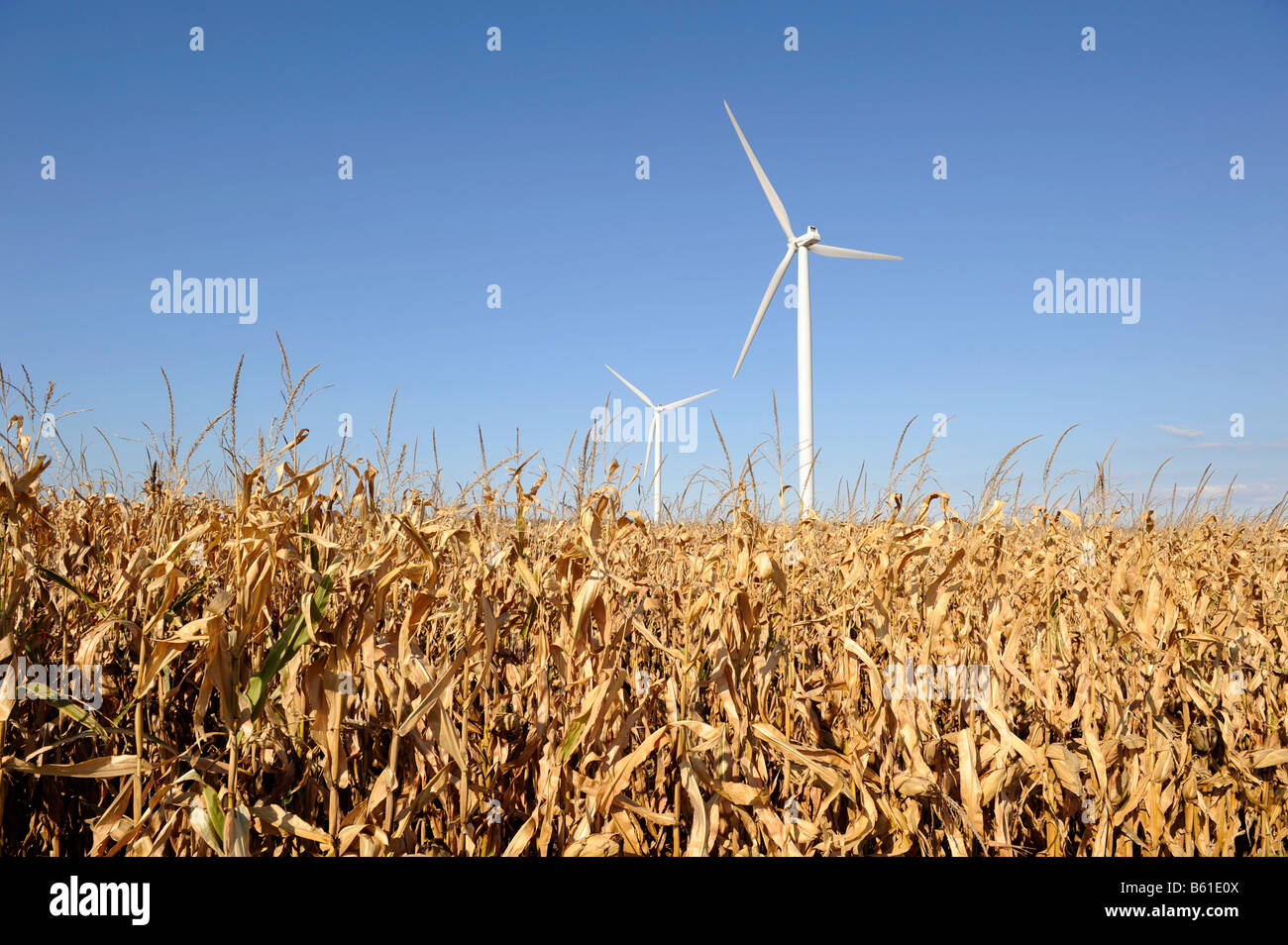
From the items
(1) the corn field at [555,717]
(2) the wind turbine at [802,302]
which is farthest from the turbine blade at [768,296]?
(1) the corn field at [555,717]

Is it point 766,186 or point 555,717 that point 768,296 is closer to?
point 766,186

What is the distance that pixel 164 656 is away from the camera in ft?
6.23

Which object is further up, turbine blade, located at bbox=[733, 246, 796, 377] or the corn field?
turbine blade, located at bbox=[733, 246, 796, 377]

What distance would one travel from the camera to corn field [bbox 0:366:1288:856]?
6.54ft

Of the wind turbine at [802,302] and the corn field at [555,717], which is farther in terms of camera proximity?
the wind turbine at [802,302]

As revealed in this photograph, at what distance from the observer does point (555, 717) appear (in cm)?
248

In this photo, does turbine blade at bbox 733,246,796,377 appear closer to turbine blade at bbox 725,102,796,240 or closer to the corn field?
turbine blade at bbox 725,102,796,240

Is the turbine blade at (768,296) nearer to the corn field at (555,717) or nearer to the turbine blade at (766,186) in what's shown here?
the turbine blade at (766,186)

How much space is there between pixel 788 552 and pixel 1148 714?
1687 mm

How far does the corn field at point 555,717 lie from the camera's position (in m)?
1.99

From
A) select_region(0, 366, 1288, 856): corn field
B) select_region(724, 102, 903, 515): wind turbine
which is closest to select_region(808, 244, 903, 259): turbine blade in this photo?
select_region(724, 102, 903, 515): wind turbine

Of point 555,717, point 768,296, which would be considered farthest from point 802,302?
point 555,717

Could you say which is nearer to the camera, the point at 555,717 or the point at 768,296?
the point at 555,717
